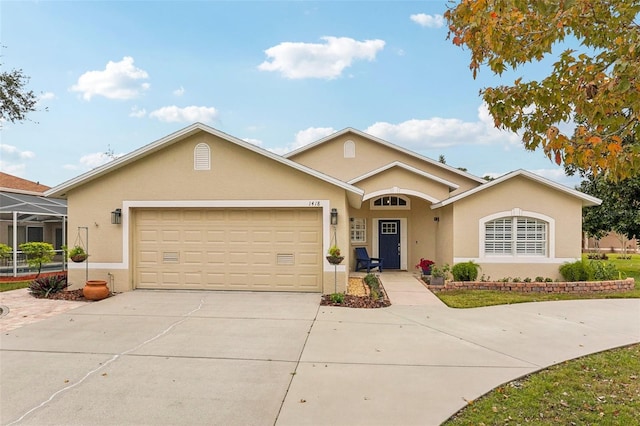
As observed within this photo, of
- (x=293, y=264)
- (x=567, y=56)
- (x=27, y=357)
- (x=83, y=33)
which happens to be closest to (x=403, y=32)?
(x=293, y=264)

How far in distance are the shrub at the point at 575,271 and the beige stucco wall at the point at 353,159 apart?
6.62 meters

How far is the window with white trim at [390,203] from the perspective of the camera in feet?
53.1

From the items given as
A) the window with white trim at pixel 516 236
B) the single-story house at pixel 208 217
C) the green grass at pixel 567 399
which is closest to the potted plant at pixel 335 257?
the single-story house at pixel 208 217

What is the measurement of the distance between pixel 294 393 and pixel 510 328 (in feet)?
16.2

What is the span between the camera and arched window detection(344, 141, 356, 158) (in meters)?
17.5

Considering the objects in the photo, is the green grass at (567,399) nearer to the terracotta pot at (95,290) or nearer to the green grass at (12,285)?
the terracotta pot at (95,290)

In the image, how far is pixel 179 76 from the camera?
16.2m

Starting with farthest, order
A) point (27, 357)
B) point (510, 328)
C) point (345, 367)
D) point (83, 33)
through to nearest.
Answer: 1. point (83, 33)
2. point (510, 328)
3. point (27, 357)
4. point (345, 367)

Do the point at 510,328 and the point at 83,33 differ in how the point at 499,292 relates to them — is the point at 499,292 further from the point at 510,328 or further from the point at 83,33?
the point at 83,33

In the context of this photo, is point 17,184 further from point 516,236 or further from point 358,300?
point 516,236

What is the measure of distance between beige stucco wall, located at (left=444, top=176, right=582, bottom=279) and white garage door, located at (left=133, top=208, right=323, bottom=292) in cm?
596

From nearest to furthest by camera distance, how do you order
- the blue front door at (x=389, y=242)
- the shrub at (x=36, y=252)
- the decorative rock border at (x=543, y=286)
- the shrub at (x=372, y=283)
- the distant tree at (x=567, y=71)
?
the distant tree at (x=567, y=71)
the shrub at (x=372, y=283)
the decorative rock border at (x=543, y=286)
the shrub at (x=36, y=252)
the blue front door at (x=389, y=242)

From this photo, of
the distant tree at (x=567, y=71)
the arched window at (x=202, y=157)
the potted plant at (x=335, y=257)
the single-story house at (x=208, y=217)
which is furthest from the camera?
the arched window at (x=202, y=157)

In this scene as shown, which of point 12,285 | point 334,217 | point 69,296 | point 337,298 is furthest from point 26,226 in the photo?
point 337,298
